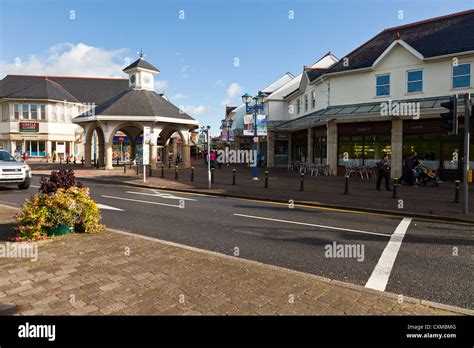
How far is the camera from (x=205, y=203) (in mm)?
12328

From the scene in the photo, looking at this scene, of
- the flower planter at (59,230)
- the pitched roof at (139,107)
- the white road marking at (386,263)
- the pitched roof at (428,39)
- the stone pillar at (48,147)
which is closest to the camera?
the white road marking at (386,263)

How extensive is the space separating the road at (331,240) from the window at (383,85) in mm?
15397

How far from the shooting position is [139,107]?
29.6 m

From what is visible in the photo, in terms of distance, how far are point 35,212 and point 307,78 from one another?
90.1ft

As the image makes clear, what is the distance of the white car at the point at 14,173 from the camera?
14577mm

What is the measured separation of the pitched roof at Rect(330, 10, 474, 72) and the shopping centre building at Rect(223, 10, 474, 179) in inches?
2.3

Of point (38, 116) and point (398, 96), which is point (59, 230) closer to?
point (398, 96)

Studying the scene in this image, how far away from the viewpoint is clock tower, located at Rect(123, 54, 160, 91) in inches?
1296

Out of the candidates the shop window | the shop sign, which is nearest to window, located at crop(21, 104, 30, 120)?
the shop sign

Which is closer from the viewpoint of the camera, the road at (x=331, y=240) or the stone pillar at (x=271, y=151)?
the road at (x=331, y=240)

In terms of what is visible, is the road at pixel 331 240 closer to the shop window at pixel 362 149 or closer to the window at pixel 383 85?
the shop window at pixel 362 149

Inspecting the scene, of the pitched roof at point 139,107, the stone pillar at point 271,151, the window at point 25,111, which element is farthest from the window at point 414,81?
the window at point 25,111

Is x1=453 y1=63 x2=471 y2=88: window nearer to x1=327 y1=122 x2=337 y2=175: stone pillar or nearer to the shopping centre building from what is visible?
the shopping centre building
